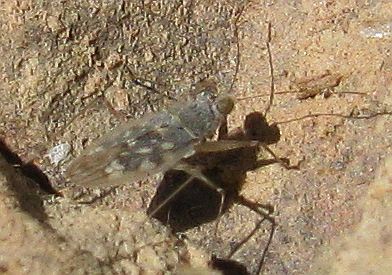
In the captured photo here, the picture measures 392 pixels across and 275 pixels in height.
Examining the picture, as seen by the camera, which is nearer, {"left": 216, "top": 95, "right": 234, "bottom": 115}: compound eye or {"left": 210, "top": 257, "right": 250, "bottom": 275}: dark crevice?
{"left": 210, "top": 257, "right": 250, "bottom": 275}: dark crevice

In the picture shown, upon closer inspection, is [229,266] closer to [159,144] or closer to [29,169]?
[159,144]

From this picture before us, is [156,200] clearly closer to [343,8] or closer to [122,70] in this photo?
[122,70]

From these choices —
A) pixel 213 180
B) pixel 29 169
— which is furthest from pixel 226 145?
pixel 29 169

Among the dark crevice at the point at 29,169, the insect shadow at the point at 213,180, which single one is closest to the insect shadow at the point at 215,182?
the insect shadow at the point at 213,180

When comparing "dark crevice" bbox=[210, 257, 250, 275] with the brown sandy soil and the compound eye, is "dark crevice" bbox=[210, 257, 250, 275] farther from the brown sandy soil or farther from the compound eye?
the compound eye

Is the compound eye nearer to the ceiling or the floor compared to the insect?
nearer to the ceiling

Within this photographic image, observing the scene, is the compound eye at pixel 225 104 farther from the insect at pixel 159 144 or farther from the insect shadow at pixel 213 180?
the insect shadow at pixel 213 180

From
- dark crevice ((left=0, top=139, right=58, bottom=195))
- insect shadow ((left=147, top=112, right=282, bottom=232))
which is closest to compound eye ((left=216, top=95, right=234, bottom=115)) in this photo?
insect shadow ((left=147, top=112, right=282, bottom=232))
